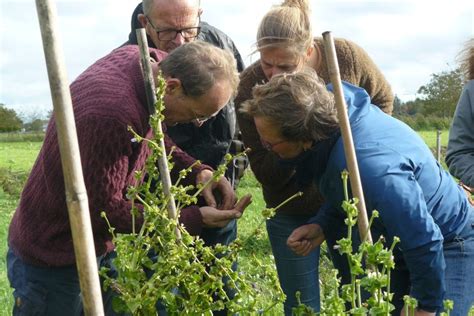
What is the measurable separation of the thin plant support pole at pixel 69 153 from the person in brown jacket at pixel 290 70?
1436 millimetres

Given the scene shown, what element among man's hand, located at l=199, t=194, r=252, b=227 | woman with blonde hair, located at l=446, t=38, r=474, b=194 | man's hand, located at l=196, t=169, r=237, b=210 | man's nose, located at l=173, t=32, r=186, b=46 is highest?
man's nose, located at l=173, t=32, r=186, b=46

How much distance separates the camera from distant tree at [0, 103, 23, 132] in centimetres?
5916

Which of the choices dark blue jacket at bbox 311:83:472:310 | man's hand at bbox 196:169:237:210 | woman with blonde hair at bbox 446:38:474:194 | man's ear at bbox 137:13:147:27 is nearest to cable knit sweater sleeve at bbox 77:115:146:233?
man's hand at bbox 196:169:237:210

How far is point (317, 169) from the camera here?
2.47 metres

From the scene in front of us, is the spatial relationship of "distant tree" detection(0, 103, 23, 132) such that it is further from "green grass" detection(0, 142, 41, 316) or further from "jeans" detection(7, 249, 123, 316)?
"jeans" detection(7, 249, 123, 316)

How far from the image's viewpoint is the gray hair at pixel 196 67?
7.50 feet

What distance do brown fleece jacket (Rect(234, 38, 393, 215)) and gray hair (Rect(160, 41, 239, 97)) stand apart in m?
0.76

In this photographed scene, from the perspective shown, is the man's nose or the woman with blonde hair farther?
the woman with blonde hair

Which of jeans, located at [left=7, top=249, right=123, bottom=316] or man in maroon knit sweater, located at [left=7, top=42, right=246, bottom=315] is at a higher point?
man in maroon knit sweater, located at [left=7, top=42, right=246, bottom=315]

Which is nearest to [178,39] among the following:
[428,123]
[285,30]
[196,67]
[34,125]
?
[285,30]

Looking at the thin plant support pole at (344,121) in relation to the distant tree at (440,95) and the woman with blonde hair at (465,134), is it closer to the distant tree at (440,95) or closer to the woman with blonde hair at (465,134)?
the woman with blonde hair at (465,134)

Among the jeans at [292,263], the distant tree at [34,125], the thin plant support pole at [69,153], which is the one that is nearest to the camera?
the thin plant support pole at [69,153]

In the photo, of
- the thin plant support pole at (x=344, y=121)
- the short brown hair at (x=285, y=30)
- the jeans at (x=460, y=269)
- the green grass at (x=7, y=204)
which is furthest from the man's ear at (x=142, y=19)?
the green grass at (x=7, y=204)

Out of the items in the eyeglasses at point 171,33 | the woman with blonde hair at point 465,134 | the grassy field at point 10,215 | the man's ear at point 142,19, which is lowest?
the grassy field at point 10,215
